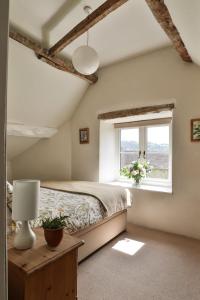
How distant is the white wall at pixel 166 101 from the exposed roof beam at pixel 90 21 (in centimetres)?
120

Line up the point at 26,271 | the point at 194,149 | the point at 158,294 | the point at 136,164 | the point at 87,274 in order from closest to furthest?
1. the point at 26,271
2. the point at 158,294
3. the point at 87,274
4. the point at 194,149
5. the point at 136,164

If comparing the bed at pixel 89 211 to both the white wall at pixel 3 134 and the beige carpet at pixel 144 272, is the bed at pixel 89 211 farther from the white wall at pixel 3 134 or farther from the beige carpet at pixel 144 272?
the white wall at pixel 3 134

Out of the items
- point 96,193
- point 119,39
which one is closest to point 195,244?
point 96,193

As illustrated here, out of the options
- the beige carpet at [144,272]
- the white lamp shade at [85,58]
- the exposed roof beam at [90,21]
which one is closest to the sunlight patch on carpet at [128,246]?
the beige carpet at [144,272]

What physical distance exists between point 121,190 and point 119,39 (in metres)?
2.19

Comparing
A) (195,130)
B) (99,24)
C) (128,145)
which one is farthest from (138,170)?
(99,24)

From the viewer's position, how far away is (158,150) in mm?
3529

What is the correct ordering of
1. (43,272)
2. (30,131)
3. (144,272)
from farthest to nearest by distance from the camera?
1. (30,131)
2. (144,272)
3. (43,272)

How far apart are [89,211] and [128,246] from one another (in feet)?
2.54

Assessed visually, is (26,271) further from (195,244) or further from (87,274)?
(195,244)

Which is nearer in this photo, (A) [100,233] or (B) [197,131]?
(A) [100,233]

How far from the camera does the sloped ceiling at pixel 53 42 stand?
2236 millimetres

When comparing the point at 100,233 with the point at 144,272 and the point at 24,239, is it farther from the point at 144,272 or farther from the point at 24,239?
the point at 24,239

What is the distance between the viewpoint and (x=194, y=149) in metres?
2.77
